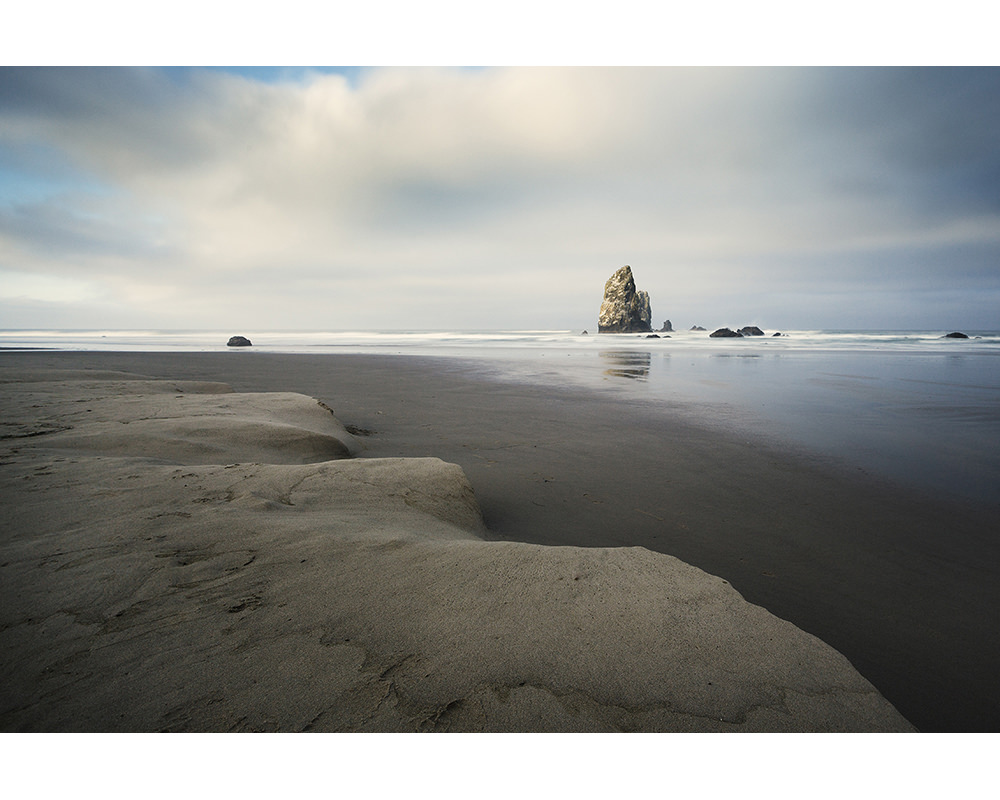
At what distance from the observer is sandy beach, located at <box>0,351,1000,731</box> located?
123 cm

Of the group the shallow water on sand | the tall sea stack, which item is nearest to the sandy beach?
the shallow water on sand

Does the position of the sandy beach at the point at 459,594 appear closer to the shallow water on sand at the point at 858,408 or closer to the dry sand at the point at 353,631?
the dry sand at the point at 353,631

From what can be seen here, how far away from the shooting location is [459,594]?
5.48 ft

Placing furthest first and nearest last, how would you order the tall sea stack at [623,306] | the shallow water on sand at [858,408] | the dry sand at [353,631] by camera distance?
the tall sea stack at [623,306] → the shallow water on sand at [858,408] → the dry sand at [353,631]

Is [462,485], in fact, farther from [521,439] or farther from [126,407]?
[126,407]

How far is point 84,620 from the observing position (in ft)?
4.80

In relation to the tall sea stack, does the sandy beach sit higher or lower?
lower

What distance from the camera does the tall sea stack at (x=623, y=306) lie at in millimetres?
56375

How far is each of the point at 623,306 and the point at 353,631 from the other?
5876 centimetres

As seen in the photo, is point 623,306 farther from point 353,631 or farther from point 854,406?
point 353,631

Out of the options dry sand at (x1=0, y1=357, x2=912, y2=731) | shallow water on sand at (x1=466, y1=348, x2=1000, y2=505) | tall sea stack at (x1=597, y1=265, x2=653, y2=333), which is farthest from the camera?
tall sea stack at (x1=597, y1=265, x2=653, y2=333)

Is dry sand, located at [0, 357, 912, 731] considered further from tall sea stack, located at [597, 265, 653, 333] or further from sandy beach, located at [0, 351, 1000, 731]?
tall sea stack, located at [597, 265, 653, 333]

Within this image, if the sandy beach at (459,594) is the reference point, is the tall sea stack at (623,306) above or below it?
above

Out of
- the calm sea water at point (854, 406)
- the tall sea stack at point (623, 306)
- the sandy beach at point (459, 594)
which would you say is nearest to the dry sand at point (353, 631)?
the sandy beach at point (459, 594)
